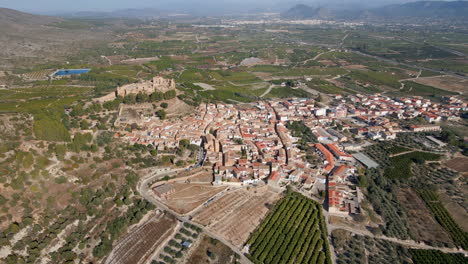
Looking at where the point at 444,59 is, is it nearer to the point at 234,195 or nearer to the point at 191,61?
the point at 191,61

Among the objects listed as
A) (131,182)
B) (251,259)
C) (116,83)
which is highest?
(116,83)

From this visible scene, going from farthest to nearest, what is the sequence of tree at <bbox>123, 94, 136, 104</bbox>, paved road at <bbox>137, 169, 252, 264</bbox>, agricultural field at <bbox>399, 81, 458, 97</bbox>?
agricultural field at <bbox>399, 81, 458, 97</bbox> < tree at <bbox>123, 94, 136, 104</bbox> < paved road at <bbox>137, 169, 252, 264</bbox>

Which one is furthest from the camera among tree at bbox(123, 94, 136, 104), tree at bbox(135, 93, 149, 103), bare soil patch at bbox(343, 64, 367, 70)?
bare soil patch at bbox(343, 64, 367, 70)

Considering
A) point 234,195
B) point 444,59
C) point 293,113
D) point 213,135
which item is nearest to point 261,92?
point 293,113

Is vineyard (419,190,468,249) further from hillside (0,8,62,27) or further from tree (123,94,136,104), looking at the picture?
hillside (0,8,62,27)

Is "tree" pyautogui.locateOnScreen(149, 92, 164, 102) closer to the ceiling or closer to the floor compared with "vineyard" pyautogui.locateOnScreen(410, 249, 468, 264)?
closer to the ceiling

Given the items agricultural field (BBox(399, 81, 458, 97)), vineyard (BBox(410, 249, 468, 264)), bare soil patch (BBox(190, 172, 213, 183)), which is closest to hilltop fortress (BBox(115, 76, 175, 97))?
bare soil patch (BBox(190, 172, 213, 183))

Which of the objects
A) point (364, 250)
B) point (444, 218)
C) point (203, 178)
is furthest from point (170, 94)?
point (444, 218)
